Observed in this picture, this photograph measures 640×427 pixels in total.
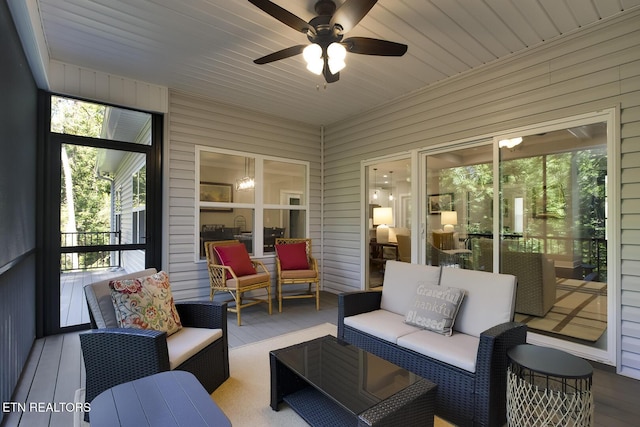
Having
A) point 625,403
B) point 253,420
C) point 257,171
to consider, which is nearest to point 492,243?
point 625,403

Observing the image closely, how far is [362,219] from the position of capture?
16.3 feet

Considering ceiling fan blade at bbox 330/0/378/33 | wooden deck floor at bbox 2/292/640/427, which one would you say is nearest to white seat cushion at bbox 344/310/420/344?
wooden deck floor at bbox 2/292/640/427

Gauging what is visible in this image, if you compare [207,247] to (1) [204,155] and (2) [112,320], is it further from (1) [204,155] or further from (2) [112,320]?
(2) [112,320]

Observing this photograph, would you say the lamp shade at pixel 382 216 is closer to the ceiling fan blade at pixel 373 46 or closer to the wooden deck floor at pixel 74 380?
the wooden deck floor at pixel 74 380

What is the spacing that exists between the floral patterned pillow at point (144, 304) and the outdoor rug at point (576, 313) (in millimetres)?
3459

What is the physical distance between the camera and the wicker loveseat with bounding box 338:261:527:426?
5.90 feet

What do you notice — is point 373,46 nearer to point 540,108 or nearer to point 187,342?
point 540,108

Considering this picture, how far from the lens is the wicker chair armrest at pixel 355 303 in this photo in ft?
8.89

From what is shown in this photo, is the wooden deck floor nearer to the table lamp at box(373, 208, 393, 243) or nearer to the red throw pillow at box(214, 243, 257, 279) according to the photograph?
the red throw pillow at box(214, 243, 257, 279)

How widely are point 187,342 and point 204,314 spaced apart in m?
0.34

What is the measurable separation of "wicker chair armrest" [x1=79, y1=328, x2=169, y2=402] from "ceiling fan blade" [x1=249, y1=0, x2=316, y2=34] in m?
2.16

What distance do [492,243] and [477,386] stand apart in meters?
2.08

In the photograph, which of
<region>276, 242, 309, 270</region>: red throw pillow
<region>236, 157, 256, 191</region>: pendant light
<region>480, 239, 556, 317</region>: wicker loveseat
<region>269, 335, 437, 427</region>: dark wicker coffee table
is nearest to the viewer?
<region>269, 335, 437, 427</region>: dark wicker coffee table

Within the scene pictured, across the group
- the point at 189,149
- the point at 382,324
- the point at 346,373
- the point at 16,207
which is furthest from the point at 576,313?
the point at 16,207
